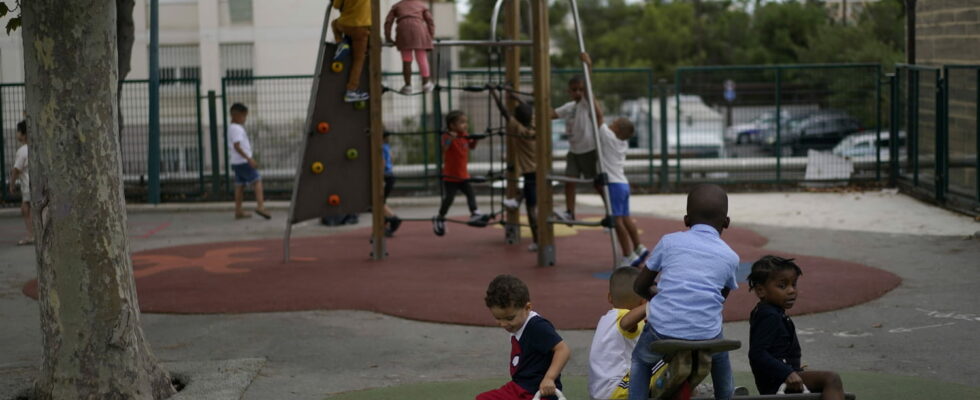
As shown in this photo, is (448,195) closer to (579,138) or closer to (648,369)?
(579,138)

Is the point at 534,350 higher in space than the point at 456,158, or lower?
lower

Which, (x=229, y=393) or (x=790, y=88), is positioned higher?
(x=790, y=88)

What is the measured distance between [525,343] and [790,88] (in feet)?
48.2

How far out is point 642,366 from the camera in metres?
5.41

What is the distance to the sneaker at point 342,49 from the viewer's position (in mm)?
11969

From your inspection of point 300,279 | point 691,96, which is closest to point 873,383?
point 300,279

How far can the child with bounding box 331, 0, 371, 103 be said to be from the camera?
468 inches

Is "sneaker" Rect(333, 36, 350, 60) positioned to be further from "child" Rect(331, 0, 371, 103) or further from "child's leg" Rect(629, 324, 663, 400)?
"child's leg" Rect(629, 324, 663, 400)

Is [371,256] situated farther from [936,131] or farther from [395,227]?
[936,131]

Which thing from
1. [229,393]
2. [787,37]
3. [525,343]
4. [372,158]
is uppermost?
[787,37]

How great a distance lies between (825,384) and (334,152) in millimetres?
7419

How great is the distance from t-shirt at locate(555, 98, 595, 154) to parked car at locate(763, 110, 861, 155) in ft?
24.6

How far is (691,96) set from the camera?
808 inches

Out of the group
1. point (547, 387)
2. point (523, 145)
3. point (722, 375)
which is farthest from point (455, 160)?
point (547, 387)
